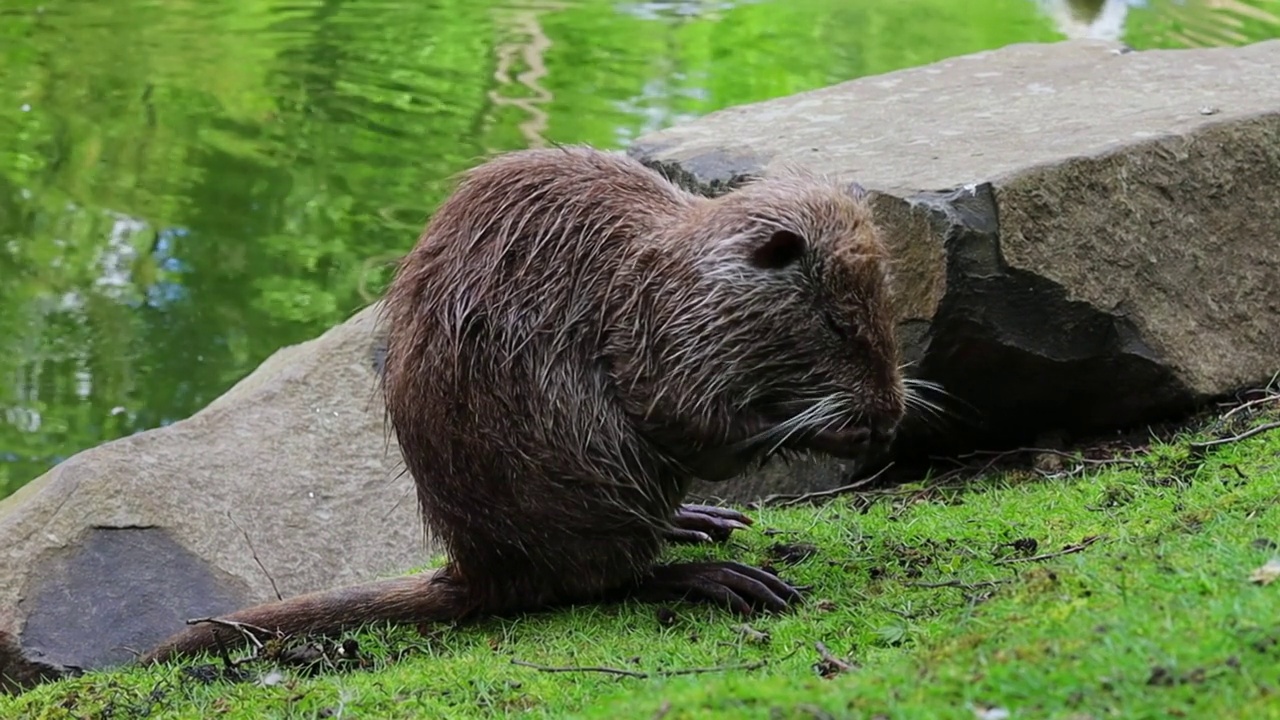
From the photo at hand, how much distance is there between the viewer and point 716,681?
3086 mm

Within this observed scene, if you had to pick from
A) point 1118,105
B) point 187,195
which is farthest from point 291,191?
point 1118,105

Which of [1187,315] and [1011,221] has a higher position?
[1011,221]

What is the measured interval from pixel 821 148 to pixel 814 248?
178 centimetres

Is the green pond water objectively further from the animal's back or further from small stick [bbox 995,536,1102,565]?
small stick [bbox 995,536,1102,565]

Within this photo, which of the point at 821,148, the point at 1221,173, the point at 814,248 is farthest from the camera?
the point at 821,148

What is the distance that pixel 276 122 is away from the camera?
41.7 ft

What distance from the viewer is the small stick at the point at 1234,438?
185 inches

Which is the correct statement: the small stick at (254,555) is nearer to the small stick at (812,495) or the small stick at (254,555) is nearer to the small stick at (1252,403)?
the small stick at (812,495)

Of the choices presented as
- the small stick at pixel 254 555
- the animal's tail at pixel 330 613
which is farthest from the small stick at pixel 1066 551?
the small stick at pixel 254 555

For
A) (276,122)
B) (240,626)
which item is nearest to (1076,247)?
(240,626)

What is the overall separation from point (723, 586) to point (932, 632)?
77 cm

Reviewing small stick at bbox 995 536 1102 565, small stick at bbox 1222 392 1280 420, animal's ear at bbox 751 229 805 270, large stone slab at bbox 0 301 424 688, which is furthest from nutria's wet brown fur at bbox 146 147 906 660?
small stick at bbox 1222 392 1280 420

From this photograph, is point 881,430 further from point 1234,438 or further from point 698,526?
point 1234,438

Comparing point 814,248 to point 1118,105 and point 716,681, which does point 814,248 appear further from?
point 1118,105
